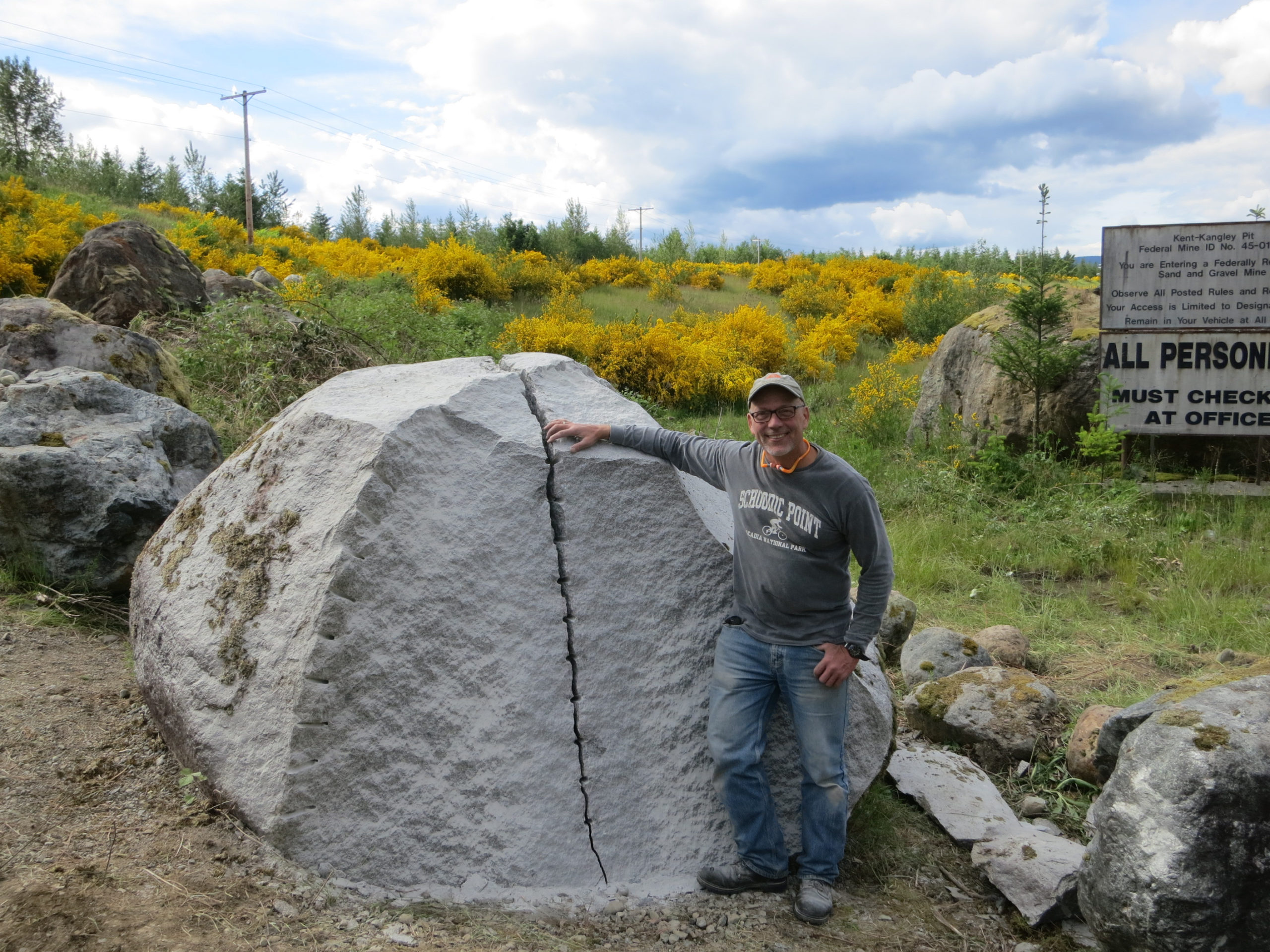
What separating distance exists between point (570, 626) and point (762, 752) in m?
0.78

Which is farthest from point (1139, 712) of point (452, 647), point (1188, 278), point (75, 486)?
point (1188, 278)

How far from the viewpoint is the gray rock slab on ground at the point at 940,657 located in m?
4.96

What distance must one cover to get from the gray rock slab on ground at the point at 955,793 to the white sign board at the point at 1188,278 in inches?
239

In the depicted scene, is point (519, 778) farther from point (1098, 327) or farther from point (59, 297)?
point (59, 297)

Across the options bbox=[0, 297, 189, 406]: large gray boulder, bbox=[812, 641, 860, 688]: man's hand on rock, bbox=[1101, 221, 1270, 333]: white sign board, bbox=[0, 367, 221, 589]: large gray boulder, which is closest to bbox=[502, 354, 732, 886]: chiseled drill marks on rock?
bbox=[812, 641, 860, 688]: man's hand on rock

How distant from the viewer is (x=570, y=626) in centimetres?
311

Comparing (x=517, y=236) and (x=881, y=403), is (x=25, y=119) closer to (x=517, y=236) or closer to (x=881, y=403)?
(x=517, y=236)

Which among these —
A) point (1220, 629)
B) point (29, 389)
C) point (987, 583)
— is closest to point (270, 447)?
point (29, 389)

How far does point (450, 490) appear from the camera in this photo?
10.0 ft

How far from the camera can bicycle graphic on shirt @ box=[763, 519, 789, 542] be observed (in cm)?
308

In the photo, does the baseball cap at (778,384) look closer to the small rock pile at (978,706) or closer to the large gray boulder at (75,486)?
the small rock pile at (978,706)

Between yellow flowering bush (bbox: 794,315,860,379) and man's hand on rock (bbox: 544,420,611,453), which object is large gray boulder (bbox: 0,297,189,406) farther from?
yellow flowering bush (bbox: 794,315,860,379)

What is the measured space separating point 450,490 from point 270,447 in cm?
76

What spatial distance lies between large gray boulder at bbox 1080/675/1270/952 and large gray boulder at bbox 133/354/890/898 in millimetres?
840
